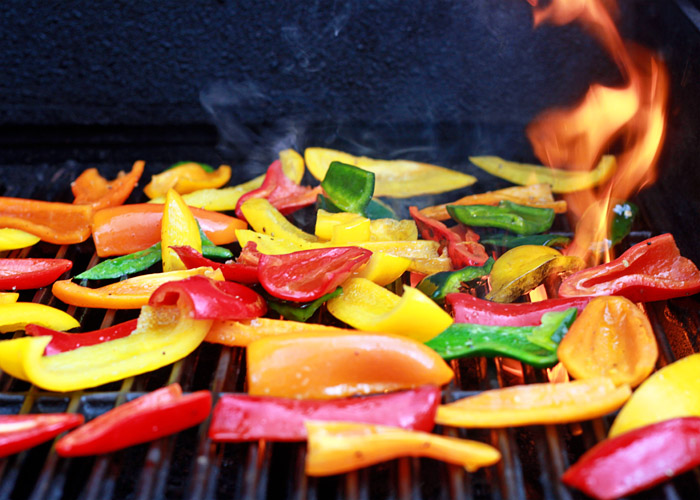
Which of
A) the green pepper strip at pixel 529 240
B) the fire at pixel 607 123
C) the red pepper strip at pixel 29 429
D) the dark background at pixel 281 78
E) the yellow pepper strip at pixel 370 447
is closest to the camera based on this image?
the yellow pepper strip at pixel 370 447

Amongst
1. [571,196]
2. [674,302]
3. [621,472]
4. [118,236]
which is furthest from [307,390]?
[571,196]

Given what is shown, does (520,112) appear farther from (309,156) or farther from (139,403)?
(139,403)

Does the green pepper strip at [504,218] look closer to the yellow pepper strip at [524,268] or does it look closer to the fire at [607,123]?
the fire at [607,123]

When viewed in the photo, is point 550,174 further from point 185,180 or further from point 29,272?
point 29,272

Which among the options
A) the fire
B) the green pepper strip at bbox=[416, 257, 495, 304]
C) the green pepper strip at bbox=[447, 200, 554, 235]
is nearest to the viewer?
the green pepper strip at bbox=[416, 257, 495, 304]

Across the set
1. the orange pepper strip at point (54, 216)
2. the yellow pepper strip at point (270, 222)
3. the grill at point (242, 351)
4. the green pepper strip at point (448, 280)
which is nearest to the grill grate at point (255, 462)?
the grill at point (242, 351)

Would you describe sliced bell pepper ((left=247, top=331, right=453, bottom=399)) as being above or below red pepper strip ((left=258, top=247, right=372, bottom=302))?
below

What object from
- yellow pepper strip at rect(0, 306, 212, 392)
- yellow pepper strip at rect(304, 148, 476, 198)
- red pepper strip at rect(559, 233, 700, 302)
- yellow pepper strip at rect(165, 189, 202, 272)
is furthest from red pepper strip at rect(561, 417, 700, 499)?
yellow pepper strip at rect(304, 148, 476, 198)

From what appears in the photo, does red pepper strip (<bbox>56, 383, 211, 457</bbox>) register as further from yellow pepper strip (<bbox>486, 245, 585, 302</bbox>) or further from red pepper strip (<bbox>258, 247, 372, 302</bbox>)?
yellow pepper strip (<bbox>486, 245, 585, 302</bbox>)
